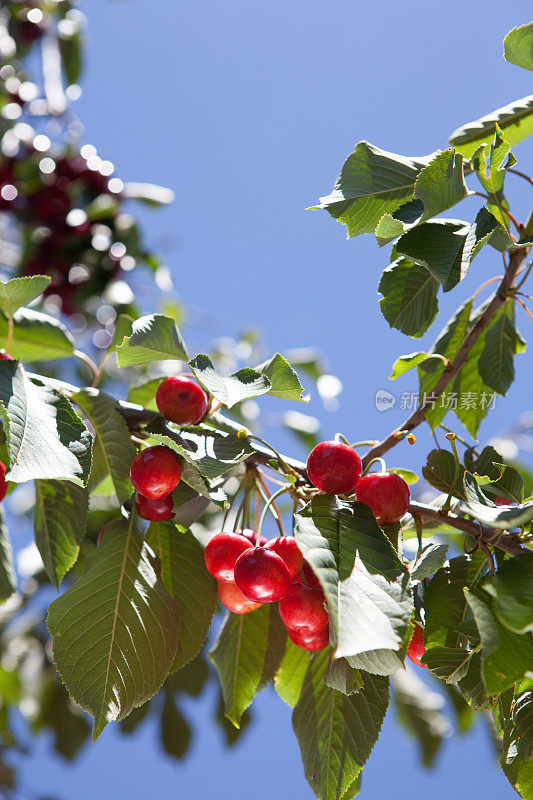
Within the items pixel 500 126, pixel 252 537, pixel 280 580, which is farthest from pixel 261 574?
pixel 500 126

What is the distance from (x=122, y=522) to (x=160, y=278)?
1.04m

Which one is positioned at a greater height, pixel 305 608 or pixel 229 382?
pixel 229 382

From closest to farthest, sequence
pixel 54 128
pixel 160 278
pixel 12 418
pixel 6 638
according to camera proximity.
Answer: pixel 12 418 → pixel 160 278 → pixel 6 638 → pixel 54 128

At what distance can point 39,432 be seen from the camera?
1.68 ft

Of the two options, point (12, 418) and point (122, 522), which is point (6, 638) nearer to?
point (122, 522)

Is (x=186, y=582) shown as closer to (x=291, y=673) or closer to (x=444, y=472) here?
(x=291, y=673)

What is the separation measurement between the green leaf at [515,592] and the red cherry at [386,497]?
87mm

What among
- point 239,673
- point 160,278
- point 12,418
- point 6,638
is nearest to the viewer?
point 12,418

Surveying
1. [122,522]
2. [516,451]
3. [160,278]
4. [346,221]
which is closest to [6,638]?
[160,278]

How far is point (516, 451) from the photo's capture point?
182 centimetres

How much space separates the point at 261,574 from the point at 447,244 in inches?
11.1

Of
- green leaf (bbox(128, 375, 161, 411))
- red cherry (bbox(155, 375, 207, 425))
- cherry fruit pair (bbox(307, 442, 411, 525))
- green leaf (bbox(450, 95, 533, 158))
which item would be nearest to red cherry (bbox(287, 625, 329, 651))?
cherry fruit pair (bbox(307, 442, 411, 525))

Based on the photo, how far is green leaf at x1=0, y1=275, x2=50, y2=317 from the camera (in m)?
0.58

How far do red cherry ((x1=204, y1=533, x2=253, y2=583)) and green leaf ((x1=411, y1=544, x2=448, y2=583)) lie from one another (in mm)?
138
